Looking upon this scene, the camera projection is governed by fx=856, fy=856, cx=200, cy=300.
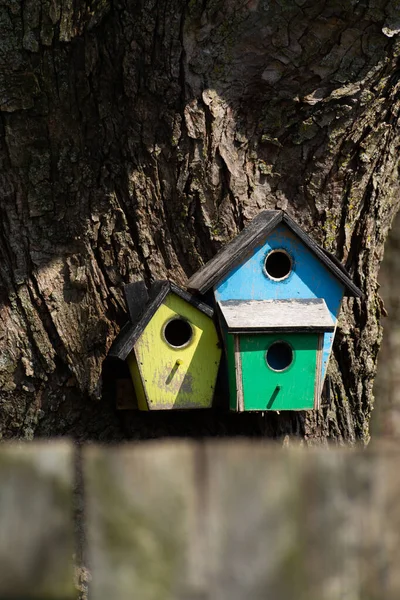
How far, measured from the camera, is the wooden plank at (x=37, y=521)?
109cm

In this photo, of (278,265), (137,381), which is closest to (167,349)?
(137,381)

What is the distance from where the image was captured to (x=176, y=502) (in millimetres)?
1131

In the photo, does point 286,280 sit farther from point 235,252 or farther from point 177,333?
point 177,333

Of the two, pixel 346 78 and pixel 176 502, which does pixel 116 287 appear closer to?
pixel 346 78

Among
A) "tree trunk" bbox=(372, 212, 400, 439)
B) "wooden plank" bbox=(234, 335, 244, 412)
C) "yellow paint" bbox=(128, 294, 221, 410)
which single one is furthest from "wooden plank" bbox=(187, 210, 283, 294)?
"tree trunk" bbox=(372, 212, 400, 439)

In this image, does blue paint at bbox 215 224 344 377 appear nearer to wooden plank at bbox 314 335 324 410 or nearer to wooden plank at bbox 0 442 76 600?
wooden plank at bbox 314 335 324 410

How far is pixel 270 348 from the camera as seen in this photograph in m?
2.99

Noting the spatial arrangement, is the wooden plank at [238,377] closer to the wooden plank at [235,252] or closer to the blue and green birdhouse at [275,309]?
the blue and green birdhouse at [275,309]

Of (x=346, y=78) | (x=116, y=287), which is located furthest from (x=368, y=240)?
(x=116, y=287)

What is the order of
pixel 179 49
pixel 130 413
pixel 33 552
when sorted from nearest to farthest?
pixel 33 552 → pixel 179 49 → pixel 130 413

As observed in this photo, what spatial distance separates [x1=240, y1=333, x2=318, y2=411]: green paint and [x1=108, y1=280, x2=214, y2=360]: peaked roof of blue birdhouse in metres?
0.21

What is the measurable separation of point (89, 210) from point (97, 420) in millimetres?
766

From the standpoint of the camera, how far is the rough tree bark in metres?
2.96

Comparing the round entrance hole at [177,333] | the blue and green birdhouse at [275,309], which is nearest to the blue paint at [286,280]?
the blue and green birdhouse at [275,309]
